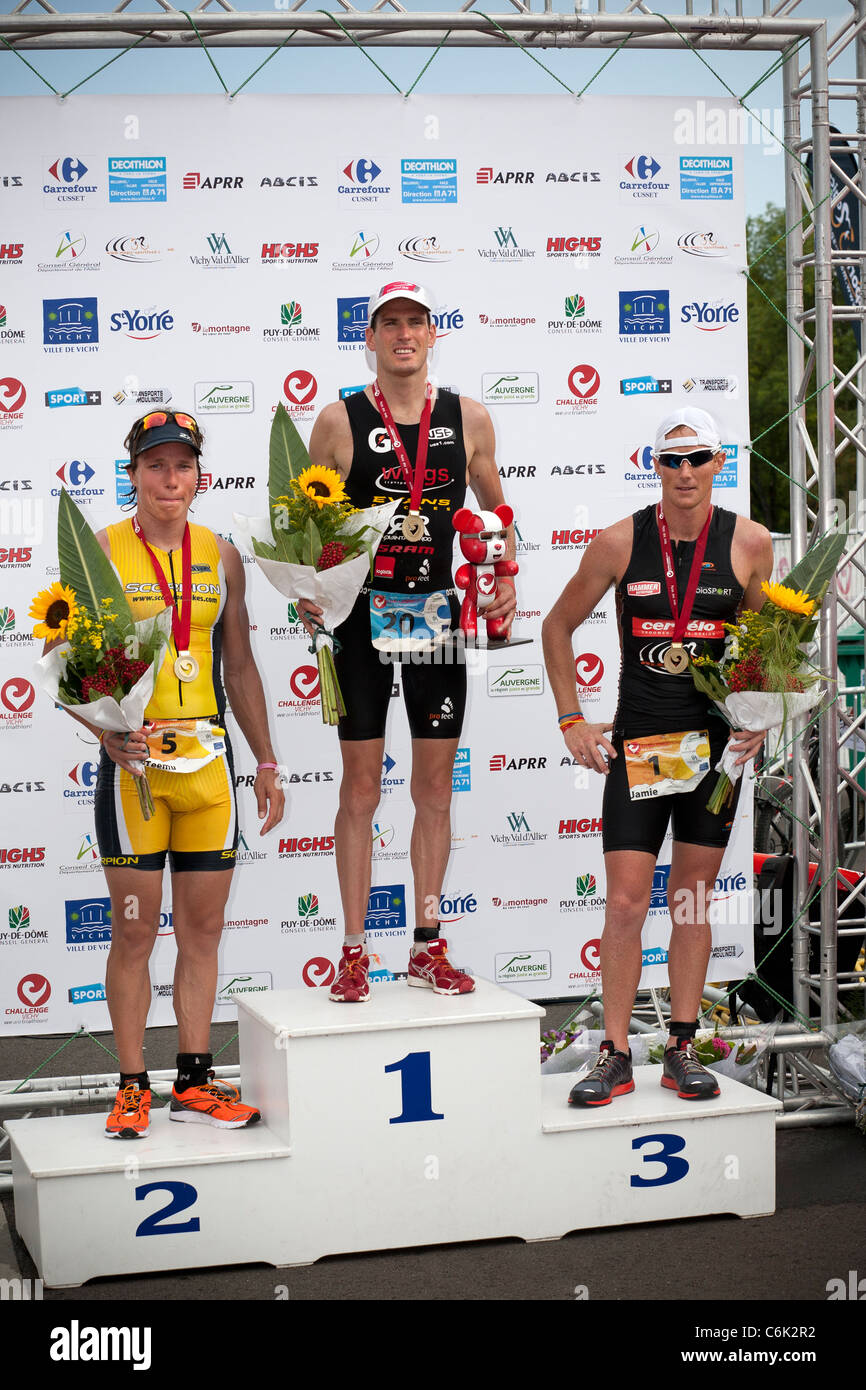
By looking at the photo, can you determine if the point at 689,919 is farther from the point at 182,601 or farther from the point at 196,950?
the point at 182,601

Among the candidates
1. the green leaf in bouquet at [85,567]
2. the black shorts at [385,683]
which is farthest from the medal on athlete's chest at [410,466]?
the green leaf in bouquet at [85,567]

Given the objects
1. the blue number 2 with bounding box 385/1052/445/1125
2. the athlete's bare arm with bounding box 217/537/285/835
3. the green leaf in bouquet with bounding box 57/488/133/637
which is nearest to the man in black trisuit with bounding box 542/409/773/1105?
the blue number 2 with bounding box 385/1052/445/1125

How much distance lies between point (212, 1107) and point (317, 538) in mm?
1579

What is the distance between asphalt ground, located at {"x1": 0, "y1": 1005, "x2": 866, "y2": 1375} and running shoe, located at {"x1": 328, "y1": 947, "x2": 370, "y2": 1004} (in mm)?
679

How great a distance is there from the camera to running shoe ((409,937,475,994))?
4.26 m

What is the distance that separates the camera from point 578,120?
519 centimetres

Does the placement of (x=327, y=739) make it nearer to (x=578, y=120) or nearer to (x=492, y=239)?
(x=492, y=239)

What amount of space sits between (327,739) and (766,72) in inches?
108

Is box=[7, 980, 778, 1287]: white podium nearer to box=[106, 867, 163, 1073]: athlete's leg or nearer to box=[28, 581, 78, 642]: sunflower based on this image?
box=[106, 867, 163, 1073]: athlete's leg

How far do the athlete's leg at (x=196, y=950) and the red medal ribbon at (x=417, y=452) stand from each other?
1185 millimetres

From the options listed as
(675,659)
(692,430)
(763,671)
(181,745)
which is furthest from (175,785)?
(692,430)

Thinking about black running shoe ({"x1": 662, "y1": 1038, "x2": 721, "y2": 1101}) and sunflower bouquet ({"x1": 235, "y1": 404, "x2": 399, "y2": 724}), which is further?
black running shoe ({"x1": 662, "y1": 1038, "x2": 721, "y2": 1101})

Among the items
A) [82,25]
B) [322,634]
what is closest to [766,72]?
[82,25]

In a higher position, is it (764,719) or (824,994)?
(764,719)
